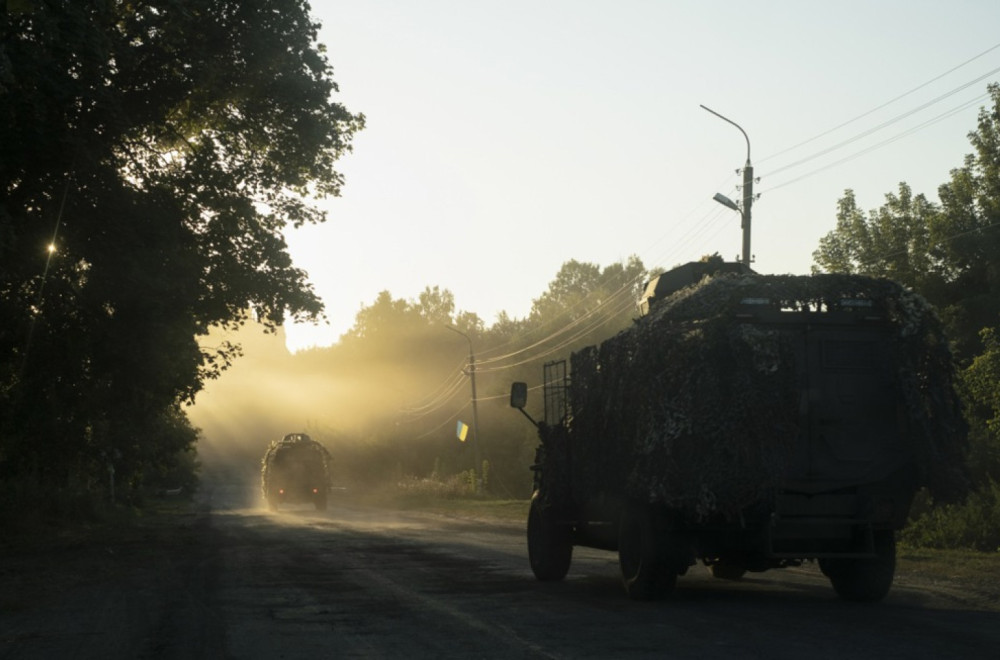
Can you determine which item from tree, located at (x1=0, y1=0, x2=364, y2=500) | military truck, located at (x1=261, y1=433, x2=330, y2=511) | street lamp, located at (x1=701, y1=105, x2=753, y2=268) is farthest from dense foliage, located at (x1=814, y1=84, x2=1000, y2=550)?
military truck, located at (x1=261, y1=433, x2=330, y2=511)

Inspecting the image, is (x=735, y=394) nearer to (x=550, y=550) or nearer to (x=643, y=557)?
(x=643, y=557)

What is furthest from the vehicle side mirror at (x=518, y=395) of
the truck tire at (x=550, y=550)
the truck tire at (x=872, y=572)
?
the truck tire at (x=872, y=572)

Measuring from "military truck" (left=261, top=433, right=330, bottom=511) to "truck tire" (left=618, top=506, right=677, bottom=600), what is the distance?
37765 millimetres

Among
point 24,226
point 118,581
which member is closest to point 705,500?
point 118,581

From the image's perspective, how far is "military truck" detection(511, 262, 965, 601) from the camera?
10.8 m

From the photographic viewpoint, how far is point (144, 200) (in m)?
23.8

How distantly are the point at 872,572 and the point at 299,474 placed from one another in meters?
39.8

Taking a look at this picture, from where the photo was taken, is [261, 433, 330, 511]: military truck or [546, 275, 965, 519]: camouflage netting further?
[261, 433, 330, 511]: military truck

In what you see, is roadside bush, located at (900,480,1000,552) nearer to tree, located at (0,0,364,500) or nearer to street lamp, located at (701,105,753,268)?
street lamp, located at (701,105,753,268)

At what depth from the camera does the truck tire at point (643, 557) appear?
38.8 ft

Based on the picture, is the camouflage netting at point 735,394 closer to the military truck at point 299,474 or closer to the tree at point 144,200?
the tree at point 144,200

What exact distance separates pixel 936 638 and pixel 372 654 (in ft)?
14.4

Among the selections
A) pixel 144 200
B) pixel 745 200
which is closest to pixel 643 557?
pixel 144 200

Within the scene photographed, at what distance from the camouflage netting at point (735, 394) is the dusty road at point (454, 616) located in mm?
1245
